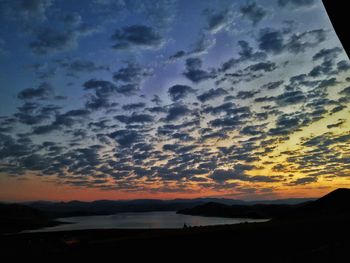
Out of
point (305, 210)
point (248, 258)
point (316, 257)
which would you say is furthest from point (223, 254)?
point (305, 210)

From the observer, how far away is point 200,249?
2216 cm

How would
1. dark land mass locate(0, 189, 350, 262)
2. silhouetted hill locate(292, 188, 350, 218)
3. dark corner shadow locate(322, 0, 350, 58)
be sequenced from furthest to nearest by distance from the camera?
silhouetted hill locate(292, 188, 350, 218)
dark land mass locate(0, 189, 350, 262)
dark corner shadow locate(322, 0, 350, 58)

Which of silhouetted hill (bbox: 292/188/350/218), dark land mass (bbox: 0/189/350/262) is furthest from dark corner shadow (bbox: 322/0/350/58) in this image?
silhouetted hill (bbox: 292/188/350/218)

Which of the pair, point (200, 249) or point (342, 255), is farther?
point (200, 249)

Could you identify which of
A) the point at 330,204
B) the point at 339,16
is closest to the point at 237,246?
the point at 339,16

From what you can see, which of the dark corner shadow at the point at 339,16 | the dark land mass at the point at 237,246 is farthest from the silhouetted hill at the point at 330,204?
the dark corner shadow at the point at 339,16

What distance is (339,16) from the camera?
353 cm

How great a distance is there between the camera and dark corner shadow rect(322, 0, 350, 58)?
133 inches

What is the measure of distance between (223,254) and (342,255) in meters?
7.21

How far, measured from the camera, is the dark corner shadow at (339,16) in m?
3.39

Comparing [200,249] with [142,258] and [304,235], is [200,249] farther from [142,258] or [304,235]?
[304,235]

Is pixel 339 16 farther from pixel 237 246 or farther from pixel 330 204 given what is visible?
pixel 330 204

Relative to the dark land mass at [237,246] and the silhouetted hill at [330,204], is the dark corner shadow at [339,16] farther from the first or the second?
the silhouetted hill at [330,204]

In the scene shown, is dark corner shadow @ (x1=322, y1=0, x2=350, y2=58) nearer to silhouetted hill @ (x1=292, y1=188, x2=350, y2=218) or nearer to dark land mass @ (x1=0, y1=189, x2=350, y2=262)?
dark land mass @ (x1=0, y1=189, x2=350, y2=262)
